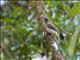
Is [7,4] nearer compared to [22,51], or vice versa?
[22,51]

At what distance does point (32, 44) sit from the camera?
51.8 inches

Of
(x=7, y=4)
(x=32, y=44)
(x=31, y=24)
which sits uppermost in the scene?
(x=7, y=4)

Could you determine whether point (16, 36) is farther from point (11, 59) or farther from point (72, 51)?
point (72, 51)

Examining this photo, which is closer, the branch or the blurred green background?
the branch

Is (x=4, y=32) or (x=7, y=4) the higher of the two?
(x=7, y=4)

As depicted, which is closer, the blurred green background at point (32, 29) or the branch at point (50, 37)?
the branch at point (50, 37)

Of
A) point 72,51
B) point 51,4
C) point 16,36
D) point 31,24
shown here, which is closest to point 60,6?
point 51,4

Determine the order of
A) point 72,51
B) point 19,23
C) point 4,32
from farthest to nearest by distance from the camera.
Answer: point 4,32 < point 19,23 < point 72,51

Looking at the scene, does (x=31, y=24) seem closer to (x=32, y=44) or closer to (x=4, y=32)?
(x=32, y=44)

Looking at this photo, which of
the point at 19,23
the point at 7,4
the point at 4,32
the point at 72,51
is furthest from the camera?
the point at 7,4

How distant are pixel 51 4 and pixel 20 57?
1.09 feet

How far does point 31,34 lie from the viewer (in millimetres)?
1336

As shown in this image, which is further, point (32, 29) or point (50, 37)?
point (32, 29)

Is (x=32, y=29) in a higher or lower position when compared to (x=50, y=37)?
higher
